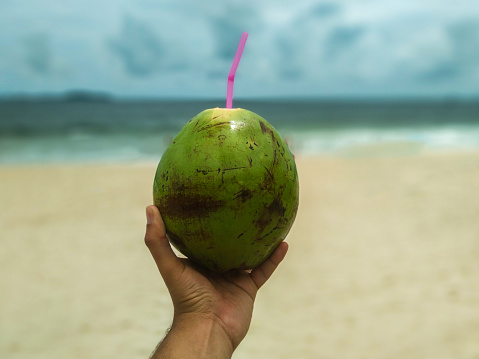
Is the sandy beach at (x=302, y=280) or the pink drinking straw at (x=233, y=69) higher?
the pink drinking straw at (x=233, y=69)

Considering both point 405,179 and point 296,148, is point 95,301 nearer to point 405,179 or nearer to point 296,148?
point 405,179

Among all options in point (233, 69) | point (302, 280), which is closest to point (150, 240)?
point (233, 69)

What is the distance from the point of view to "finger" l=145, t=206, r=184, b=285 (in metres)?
1.67

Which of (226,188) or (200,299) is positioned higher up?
(226,188)

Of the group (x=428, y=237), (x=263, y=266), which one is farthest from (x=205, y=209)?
(x=428, y=237)

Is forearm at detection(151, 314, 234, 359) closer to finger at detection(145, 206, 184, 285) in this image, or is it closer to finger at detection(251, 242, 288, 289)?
finger at detection(145, 206, 184, 285)

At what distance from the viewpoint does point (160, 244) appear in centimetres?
170

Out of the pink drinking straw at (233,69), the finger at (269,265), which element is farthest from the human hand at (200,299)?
the pink drinking straw at (233,69)

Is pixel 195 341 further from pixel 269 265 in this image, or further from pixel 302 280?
pixel 302 280

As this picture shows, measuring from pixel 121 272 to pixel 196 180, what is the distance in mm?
4124

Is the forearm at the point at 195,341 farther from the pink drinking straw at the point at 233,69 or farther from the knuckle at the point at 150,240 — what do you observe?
the pink drinking straw at the point at 233,69

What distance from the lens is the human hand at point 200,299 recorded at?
5.57 feet

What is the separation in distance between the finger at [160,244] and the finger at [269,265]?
0.39 meters

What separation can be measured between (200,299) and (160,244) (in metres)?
0.29
